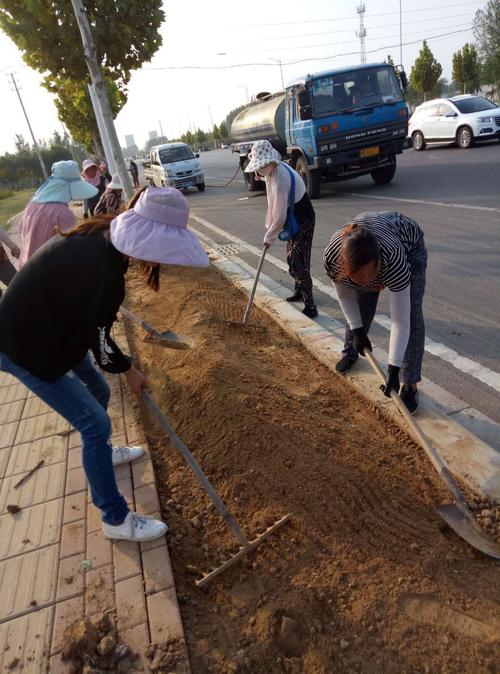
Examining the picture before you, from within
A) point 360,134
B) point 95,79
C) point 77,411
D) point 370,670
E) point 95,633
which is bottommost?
point 370,670

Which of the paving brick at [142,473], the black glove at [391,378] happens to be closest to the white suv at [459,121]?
the black glove at [391,378]

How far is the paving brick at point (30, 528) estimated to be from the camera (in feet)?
8.65

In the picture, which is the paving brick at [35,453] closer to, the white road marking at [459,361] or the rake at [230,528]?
the rake at [230,528]

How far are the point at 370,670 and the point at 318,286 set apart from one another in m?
4.50

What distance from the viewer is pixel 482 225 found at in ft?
23.3

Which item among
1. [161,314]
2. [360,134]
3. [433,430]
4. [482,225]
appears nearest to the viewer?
[433,430]

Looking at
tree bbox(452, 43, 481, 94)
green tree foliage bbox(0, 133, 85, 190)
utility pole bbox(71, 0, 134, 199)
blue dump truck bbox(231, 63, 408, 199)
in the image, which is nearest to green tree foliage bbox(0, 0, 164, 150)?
utility pole bbox(71, 0, 134, 199)

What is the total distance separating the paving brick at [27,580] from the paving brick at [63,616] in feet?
0.28

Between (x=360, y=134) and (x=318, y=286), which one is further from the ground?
(x=360, y=134)

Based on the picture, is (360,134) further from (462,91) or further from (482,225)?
(462,91)

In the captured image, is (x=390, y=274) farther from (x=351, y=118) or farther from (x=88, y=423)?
(x=351, y=118)

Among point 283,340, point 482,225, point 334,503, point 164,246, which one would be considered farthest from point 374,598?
point 482,225

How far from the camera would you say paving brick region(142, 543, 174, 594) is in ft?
7.38

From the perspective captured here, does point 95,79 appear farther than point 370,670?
Yes
